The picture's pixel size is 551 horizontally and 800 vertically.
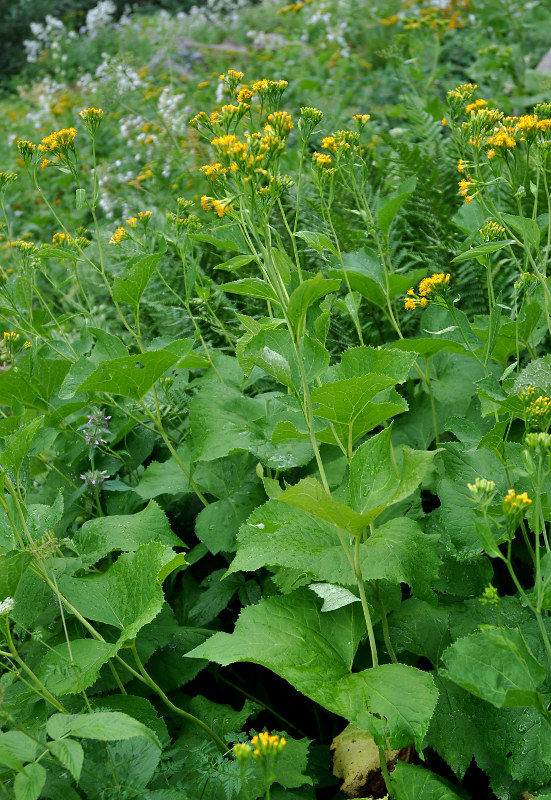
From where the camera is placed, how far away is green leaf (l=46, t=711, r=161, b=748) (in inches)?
47.1

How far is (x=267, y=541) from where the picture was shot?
5.07ft

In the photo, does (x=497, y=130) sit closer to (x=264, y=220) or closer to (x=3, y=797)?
(x=264, y=220)

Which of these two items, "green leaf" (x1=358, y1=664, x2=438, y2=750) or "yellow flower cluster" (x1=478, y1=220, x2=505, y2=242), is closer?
"green leaf" (x1=358, y1=664, x2=438, y2=750)

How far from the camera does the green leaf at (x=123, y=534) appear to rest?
5.88 ft

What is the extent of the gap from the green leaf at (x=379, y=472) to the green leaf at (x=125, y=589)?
437 mm

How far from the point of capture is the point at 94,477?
2105 millimetres

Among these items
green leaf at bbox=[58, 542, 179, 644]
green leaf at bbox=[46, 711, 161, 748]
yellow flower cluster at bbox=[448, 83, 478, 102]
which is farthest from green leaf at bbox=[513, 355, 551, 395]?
green leaf at bbox=[46, 711, 161, 748]

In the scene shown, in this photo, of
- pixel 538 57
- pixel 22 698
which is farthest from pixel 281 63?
pixel 22 698

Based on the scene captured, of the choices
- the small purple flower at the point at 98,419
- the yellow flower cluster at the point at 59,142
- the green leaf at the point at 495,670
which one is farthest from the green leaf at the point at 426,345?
the yellow flower cluster at the point at 59,142

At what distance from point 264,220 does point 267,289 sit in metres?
0.19

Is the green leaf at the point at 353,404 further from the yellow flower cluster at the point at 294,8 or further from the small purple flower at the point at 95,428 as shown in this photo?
the yellow flower cluster at the point at 294,8

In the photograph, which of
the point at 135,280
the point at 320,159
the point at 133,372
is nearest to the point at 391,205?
the point at 320,159

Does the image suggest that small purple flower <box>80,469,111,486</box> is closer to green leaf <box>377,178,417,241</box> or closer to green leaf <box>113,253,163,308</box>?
green leaf <box>113,253,163,308</box>

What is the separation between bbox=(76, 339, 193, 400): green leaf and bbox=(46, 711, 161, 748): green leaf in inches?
32.3
